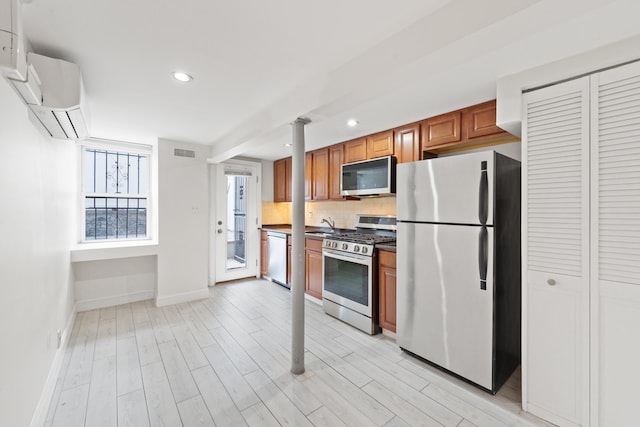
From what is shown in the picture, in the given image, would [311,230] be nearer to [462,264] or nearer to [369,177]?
[369,177]

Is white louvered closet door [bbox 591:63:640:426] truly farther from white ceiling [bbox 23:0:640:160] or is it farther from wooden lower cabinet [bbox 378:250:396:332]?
wooden lower cabinet [bbox 378:250:396:332]

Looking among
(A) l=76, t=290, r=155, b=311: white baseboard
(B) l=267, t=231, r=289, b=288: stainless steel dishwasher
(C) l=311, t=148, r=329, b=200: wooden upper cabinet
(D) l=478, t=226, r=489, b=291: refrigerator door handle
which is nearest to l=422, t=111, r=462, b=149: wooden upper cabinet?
(D) l=478, t=226, r=489, b=291: refrigerator door handle

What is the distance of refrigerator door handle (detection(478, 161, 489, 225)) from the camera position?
1972 millimetres

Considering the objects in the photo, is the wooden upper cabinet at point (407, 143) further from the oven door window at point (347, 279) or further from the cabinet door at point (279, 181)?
the cabinet door at point (279, 181)

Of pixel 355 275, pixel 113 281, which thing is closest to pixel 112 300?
pixel 113 281

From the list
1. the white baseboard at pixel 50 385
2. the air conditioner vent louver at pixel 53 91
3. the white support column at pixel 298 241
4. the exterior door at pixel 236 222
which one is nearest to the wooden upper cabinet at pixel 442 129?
the white support column at pixel 298 241

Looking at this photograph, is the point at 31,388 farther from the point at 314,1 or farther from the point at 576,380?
the point at 576,380

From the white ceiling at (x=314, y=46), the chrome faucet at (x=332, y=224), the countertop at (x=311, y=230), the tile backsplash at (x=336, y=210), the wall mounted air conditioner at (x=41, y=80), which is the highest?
the white ceiling at (x=314, y=46)

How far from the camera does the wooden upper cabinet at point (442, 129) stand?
8.13 feet

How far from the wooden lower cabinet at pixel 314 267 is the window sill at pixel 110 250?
213 centimetres

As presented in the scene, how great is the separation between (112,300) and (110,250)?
33.6 inches

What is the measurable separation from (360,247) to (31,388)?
8.75 ft

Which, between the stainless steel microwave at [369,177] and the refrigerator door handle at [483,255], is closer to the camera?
the refrigerator door handle at [483,255]

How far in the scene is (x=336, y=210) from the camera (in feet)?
14.5
